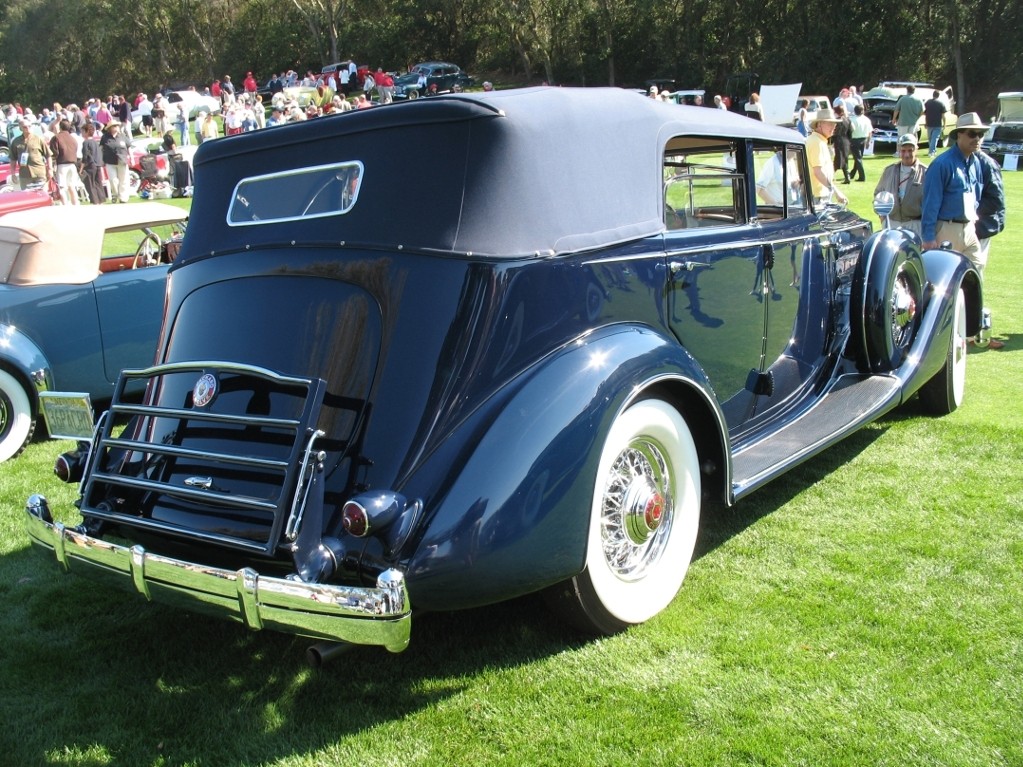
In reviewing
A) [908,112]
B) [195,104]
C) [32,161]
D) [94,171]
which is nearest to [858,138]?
[908,112]

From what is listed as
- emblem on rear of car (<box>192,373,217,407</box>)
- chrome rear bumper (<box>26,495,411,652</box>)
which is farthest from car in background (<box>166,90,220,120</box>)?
chrome rear bumper (<box>26,495,411,652</box>)

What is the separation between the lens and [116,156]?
65.1 feet

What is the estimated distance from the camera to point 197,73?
6153 centimetres

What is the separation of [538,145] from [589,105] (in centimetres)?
40

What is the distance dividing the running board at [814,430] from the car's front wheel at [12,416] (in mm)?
4700

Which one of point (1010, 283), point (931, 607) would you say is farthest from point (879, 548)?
point (1010, 283)

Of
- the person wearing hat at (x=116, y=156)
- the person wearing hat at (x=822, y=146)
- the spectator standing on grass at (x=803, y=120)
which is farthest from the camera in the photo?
the person wearing hat at (x=116, y=156)

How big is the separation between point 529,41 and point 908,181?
44.3 meters

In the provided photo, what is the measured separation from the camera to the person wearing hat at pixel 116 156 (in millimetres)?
19688

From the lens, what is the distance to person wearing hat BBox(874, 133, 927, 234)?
8.32 meters

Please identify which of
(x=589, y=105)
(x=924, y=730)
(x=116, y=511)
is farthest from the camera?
(x=589, y=105)

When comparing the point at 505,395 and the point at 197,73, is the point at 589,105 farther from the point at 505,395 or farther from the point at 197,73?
the point at 197,73

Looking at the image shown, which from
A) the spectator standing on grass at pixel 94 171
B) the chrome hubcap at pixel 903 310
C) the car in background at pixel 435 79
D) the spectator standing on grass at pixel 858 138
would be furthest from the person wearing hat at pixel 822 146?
the car in background at pixel 435 79

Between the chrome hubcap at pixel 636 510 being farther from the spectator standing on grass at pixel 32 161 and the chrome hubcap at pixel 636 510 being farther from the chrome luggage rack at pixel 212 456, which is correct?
the spectator standing on grass at pixel 32 161
